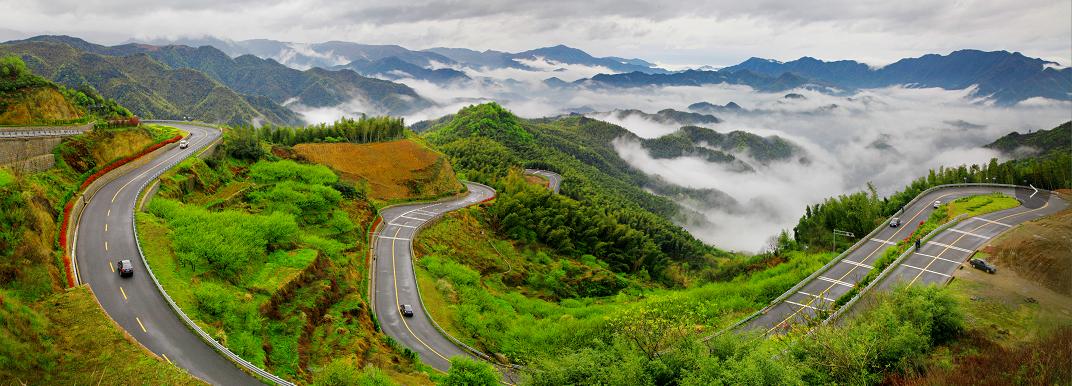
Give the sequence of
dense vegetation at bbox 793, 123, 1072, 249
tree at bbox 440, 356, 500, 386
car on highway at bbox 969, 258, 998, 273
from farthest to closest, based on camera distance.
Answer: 1. dense vegetation at bbox 793, 123, 1072, 249
2. car on highway at bbox 969, 258, 998, 273
3. tree at bbox 440, 356, 500, 386

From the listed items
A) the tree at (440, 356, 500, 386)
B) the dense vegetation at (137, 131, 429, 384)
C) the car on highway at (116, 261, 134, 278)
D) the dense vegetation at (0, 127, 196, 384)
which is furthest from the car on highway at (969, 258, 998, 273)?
the car on highway at (116, 261, 134, 278)

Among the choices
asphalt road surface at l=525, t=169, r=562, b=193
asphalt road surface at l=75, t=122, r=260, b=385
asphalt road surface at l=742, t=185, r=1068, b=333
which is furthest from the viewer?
asphalt road surface at l=525, t=169, r=562, b=193

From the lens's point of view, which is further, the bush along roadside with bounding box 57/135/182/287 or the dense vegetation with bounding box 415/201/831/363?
the dense vegetation with bounding box 415/201/831/363

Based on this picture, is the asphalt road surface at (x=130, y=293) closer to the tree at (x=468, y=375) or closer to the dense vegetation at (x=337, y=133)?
the tree at (x=468, y=375)

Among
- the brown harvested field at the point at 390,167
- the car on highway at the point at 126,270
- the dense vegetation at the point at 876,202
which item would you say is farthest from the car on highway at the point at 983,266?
the car on highway at the point at 126,270

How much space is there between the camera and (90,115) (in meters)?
59.4

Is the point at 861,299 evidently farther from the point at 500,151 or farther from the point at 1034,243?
the point at 500,151

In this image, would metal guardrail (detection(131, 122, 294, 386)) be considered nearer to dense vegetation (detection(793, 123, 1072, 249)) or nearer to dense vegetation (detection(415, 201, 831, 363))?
dense vegetation (detection(415, 201, 831, 363))

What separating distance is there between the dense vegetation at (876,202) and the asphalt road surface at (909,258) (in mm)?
2935

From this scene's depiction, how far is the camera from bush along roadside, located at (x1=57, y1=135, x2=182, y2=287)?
1255 inches

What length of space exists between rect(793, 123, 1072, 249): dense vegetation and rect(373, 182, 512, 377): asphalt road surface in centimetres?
4852

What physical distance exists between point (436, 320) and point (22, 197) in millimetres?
26933

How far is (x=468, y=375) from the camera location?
82.3 feet

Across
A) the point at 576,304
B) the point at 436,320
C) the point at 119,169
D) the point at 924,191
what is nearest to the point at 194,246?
the point at 436,320
